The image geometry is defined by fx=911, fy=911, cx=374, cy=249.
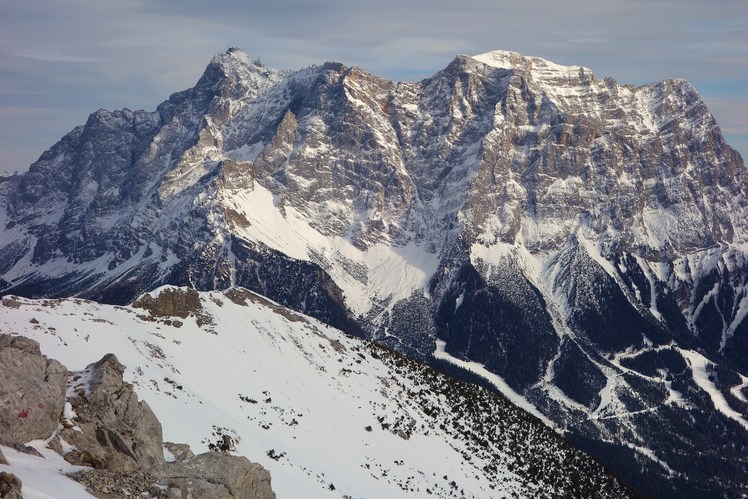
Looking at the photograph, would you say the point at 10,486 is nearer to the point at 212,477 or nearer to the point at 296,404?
the point at 212,477

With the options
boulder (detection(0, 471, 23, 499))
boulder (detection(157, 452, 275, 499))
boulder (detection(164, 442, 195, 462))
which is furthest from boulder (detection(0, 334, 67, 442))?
boulder (detection(164, 442, 195, 462))

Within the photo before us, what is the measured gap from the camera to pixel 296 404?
14825 centimetres

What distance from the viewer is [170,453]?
74500 millimetres

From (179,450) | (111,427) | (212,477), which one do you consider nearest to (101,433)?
(111,427)

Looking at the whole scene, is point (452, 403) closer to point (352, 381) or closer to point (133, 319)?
point (352, 381)

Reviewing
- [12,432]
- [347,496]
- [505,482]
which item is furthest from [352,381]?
[12,432]

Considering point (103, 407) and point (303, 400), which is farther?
point (303, 400)

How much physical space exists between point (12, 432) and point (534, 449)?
152653mm

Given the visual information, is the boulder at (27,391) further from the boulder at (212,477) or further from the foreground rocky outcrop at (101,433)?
the boulder at (212,477)

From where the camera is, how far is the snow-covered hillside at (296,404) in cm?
11519

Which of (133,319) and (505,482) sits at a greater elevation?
(133,319)

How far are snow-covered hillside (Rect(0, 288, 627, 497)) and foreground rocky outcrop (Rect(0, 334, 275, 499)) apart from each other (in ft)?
94.6

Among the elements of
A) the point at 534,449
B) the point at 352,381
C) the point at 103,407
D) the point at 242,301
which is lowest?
the point at 534,449

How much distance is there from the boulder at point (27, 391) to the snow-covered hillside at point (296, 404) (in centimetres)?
3533
